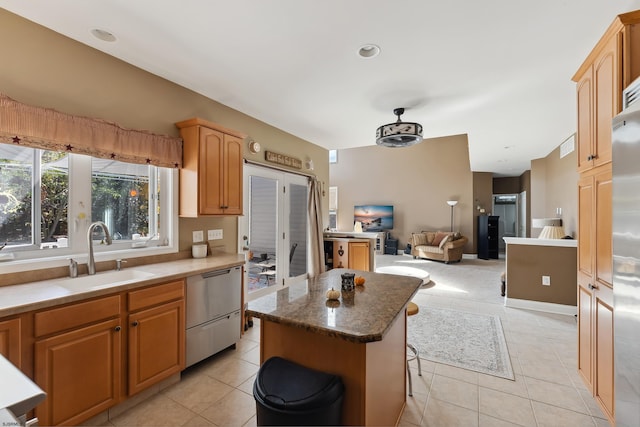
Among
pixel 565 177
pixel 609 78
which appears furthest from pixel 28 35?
pixel 565 177

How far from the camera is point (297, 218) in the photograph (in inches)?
185

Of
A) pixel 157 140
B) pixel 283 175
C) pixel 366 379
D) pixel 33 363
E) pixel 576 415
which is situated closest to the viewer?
pixel 366 379

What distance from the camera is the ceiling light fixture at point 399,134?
2.90 meters

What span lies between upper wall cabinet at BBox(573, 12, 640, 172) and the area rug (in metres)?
1.82

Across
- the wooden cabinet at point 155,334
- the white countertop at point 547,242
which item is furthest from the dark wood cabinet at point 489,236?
the wooden cabinet at point 155,334

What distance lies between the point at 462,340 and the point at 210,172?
3.19 meters

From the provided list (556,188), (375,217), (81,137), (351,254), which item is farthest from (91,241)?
(375,217)

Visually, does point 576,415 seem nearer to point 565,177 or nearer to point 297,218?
point 297,218

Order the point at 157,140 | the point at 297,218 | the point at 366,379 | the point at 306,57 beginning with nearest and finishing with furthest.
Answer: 1. the point at 366,379
2. the point at 306,57
3. the point at 157,140
4. the point at 297,218

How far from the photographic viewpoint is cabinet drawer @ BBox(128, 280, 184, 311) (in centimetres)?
195

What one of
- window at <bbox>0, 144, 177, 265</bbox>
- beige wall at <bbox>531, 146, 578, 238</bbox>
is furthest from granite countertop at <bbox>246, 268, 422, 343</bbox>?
beige wall at <bbox>531, 146, 578, 238</bbox>

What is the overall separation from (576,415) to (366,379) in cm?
176

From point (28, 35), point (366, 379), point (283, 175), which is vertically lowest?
point (366, 379)

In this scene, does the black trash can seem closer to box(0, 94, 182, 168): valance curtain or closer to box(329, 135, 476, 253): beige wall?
box(0, 94, 182, 168): valance curtain
